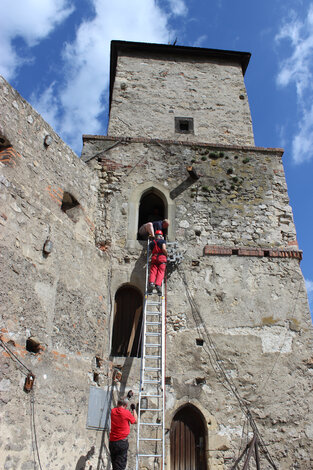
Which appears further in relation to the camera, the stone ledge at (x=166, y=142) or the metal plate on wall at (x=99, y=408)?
the stone ledge at (x=166, y=142)

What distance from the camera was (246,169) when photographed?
32.8 feet

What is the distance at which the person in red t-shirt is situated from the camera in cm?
623

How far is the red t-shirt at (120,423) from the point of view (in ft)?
20.6

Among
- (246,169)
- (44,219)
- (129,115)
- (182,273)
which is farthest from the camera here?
(129,115)

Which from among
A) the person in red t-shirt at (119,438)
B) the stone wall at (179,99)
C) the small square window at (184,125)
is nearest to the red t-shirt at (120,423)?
the person in red t-shirt at (119,438)

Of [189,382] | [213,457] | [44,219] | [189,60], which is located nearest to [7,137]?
[44,219]

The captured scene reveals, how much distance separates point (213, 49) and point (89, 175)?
698 centimetres

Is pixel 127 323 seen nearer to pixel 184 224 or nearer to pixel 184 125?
pixel 184 224

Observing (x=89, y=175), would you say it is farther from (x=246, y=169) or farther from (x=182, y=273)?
(x=246, y=169)

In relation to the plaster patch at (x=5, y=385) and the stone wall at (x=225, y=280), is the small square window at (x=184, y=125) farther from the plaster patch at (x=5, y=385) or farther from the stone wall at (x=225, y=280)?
the plaster patch at (x=5, y=385)

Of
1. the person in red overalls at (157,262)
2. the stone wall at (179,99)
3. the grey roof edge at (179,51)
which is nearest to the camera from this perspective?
the person in red overalls at (157,262)

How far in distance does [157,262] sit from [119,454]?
348cm

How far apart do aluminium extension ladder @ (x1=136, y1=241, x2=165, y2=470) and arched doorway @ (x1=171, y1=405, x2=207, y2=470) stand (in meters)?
0.40

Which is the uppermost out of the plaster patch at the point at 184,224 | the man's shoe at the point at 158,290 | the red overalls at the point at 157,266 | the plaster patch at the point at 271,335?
the plaster patch at the point at 184,224
